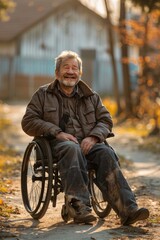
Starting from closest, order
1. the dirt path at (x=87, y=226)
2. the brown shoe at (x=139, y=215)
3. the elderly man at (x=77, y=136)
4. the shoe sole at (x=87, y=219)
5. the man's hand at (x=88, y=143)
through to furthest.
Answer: the dirt path at (x=87, y=226) < the brown shoe at (x=139, y=215) < the shoe sole at (x=87, y=219) < the elderly man at (x=77, y=136) < the man's hand at (x=88, y=143)

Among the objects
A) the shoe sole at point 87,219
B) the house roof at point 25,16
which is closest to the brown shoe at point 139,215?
the shoe sole at point 87,219

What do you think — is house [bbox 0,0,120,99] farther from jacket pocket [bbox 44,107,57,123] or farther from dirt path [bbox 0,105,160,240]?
jacket pocket [bbox 44,107,57,123]

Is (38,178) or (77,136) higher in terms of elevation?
(77,136)

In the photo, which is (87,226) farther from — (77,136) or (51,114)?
(51,114)

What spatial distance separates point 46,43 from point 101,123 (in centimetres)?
3314

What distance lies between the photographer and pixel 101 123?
23.8 feet

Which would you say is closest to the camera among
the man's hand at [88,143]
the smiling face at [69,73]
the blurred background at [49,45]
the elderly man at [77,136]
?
the elderly man at [77,136]

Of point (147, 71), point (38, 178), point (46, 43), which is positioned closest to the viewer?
point (38, 178)

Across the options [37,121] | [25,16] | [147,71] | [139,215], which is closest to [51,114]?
[37,121]

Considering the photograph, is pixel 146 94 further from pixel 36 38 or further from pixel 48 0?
pixel 48 0

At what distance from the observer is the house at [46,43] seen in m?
37.9

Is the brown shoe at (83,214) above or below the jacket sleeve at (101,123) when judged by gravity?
below

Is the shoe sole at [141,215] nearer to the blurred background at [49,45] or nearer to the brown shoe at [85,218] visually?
the brown shoe at [85,218]

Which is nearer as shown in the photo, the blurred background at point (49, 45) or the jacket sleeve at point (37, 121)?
the jacket sleeve at point (37, 121)
